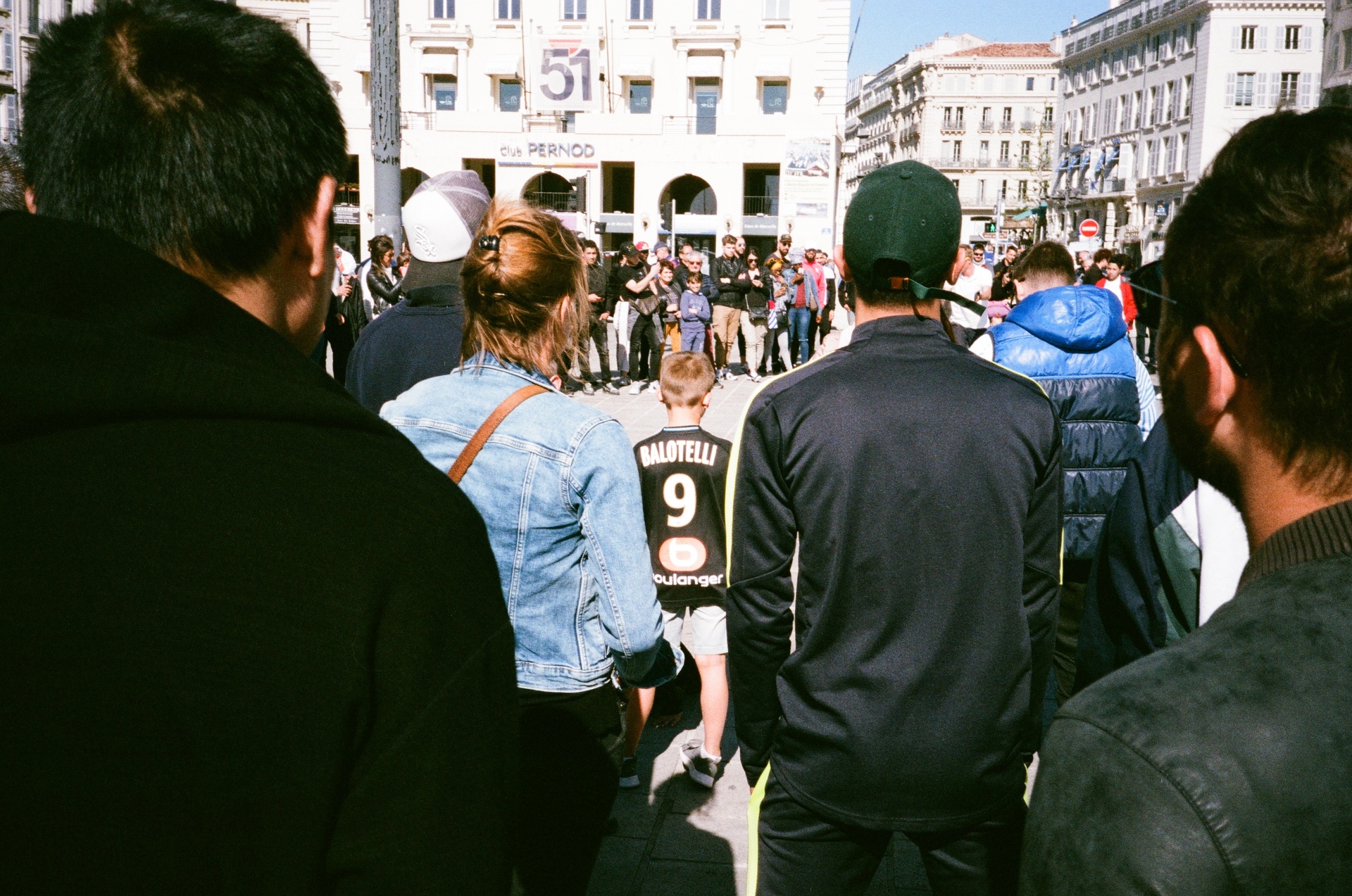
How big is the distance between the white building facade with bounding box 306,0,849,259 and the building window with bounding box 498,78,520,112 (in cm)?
12

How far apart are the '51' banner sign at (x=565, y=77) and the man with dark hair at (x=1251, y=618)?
4362 cm

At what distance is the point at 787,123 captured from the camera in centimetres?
4466

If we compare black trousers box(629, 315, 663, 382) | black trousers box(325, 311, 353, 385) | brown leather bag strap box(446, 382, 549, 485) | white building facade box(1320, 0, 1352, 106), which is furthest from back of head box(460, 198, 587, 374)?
white building facade box(1320, 0, 1352, 106)

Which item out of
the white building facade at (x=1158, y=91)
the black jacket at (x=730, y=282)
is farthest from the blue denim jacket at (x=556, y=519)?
the white building facade at (x=1158, y=91)

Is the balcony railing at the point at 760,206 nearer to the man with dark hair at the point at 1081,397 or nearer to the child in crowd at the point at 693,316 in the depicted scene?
the child in crowd at the point at 693,316

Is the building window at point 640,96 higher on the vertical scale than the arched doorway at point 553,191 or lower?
higher

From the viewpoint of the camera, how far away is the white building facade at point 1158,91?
6944 centimetres

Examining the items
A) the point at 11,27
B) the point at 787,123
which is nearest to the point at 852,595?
the point at 787,123

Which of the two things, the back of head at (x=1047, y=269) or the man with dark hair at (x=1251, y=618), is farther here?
the back of head at (x=1047, y=269)

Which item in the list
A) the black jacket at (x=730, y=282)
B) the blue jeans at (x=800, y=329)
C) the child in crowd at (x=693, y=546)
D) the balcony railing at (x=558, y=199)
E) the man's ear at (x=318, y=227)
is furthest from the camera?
the balcony railing at (x=558, y=199)

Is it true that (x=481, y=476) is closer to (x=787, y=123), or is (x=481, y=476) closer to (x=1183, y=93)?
(x=787, y=123)

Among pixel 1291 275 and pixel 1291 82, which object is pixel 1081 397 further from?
pixel 1291 82

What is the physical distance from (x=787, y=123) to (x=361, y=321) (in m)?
38.3

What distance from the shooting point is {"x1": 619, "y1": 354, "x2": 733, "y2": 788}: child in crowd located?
4.06m
